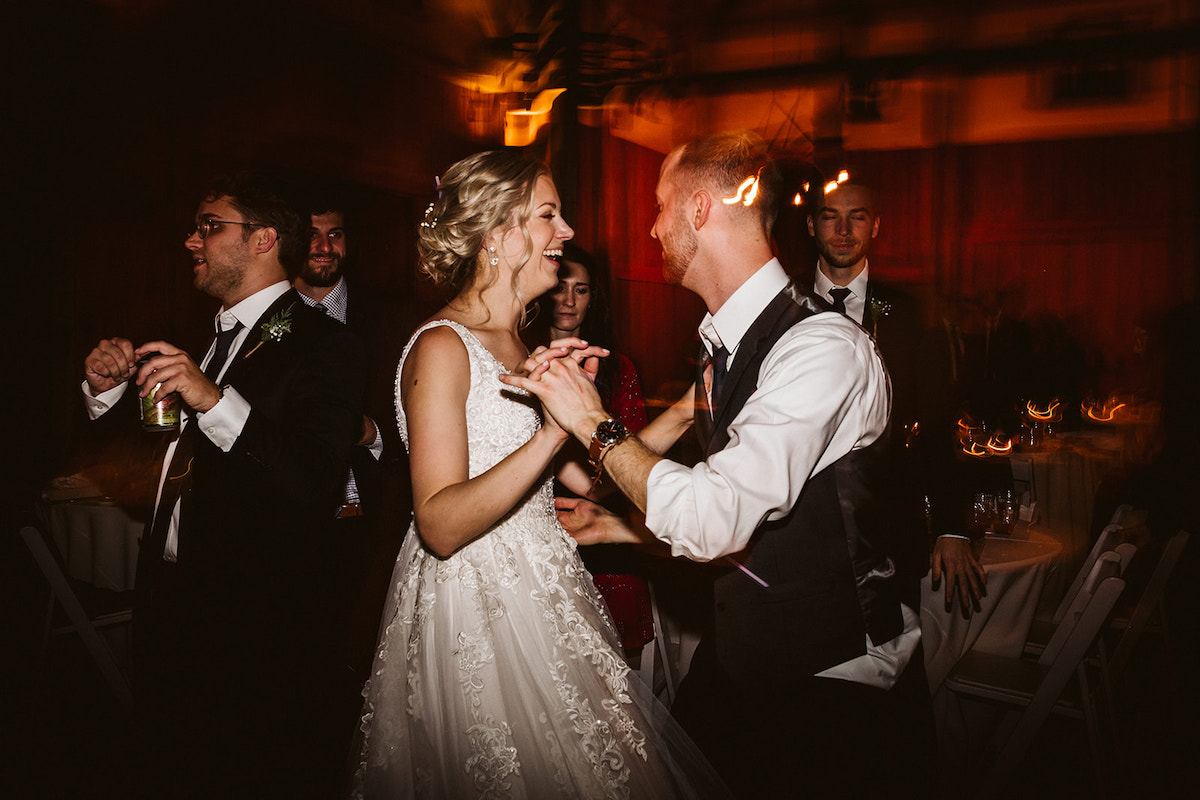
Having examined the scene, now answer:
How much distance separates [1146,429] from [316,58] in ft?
20.1

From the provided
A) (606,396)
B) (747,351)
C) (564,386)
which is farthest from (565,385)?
(606,396)

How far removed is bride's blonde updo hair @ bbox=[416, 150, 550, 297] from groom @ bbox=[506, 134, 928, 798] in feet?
1.60

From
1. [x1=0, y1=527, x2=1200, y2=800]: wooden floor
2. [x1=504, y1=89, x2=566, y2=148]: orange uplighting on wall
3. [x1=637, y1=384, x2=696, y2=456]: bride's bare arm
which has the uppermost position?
[x1=504, y1=89, x2=566, y2=148]: orange uplighting on wall

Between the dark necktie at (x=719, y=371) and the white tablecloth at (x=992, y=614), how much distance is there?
4.41 feet

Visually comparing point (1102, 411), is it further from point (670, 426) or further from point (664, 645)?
point (670, 426)

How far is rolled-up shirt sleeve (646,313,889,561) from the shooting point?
1477 mm

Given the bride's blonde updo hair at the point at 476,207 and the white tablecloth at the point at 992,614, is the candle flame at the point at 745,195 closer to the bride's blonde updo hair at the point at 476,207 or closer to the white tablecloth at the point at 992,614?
the bride's blonde updo hair at the point at 476,207

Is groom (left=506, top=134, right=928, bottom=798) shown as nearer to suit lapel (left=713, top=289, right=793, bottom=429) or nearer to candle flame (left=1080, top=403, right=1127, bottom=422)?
suit lapel (left=713, top=289, right=793, bottom=429)

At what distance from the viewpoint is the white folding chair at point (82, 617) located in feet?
9.37

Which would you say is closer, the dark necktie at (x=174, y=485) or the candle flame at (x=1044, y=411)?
the dark necktie at (x=174, y=485)

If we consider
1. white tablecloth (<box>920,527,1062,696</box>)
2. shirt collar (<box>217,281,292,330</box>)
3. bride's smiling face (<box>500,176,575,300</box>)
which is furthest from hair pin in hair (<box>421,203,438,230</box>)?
white tablecloth (<box>920,527,1062,696</box>)

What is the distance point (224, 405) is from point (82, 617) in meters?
1.43

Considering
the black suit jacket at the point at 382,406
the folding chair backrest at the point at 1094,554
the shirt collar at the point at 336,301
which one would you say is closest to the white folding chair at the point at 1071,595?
the folding chair backrest at the point at 1094,554

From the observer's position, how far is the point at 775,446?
1.50m
